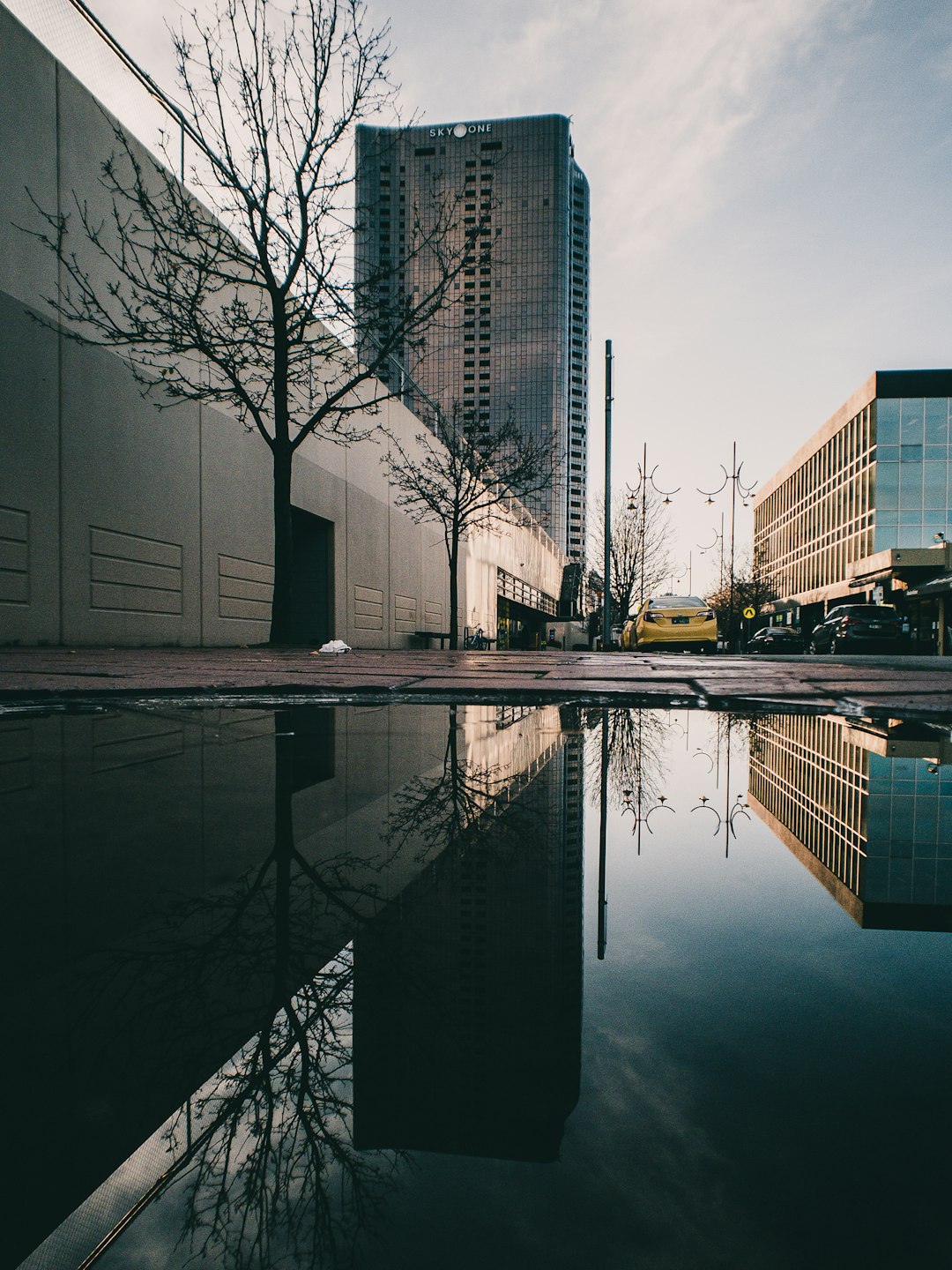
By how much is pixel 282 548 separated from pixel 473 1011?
1437 cm

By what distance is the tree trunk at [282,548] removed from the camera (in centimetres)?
1442

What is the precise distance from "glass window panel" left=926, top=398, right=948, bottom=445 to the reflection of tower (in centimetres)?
5884

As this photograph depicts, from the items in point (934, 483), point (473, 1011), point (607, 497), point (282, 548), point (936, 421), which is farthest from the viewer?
point (936, 421)

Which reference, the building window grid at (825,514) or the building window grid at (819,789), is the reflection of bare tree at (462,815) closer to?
the building window grid at (819,789)

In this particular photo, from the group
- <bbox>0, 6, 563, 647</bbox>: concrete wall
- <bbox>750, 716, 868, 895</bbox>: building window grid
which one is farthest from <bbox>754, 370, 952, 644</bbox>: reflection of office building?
<bbox>750, 716, 868, 895</bbox>: building window grid

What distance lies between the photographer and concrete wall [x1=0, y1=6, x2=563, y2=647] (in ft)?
36.9

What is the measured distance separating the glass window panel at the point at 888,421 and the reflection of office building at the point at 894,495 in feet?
0.19

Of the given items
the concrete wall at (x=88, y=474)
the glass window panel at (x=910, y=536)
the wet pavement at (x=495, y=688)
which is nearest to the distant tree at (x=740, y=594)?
the glass window panel at (x=910, y=536)

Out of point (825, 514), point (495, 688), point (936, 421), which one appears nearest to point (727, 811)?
point (495, 688)

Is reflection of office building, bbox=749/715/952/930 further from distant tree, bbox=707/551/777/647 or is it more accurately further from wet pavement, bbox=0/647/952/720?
distant tree, bbox=707/551/777/647

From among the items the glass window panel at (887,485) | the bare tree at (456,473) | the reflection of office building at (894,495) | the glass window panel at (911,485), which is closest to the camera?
the bare tree at (456,473)

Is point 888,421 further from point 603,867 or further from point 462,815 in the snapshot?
point 603,867

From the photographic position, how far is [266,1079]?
0.62 m

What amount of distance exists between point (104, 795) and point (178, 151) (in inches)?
658
